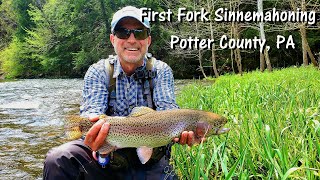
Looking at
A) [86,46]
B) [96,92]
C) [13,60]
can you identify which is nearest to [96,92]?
[96,92]

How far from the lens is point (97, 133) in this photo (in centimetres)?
209

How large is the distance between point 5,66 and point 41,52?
→ 17.4 feet

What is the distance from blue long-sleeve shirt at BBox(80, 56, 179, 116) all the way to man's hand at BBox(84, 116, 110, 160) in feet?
1.75

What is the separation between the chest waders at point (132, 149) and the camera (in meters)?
2.48

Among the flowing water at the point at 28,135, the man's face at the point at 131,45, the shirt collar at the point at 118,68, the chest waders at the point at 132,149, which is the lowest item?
the flowing water at the point at 28,135

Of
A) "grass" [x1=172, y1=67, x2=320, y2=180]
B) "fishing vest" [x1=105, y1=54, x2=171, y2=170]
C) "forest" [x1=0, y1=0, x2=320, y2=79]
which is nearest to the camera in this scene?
"grass" [x1=172, y1=67, x2=320, y2=180]

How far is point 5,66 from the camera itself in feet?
124

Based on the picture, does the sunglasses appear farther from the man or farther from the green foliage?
the green foliage

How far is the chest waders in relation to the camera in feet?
8.14

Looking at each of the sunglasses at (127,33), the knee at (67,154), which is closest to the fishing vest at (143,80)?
the sunglasses at (127,33)

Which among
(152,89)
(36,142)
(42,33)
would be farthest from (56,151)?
(42,33)

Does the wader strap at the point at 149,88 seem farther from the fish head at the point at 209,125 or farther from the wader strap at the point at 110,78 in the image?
the fish head at the point at 209,125

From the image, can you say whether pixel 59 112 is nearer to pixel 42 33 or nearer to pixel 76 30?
pixel 76 30

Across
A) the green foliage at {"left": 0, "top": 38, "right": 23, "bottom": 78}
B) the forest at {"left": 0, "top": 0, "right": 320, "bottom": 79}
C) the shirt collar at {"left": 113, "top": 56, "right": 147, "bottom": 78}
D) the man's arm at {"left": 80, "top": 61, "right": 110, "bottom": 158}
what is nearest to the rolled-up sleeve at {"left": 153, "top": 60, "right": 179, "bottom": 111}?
the shirt collar at {"left": 113, "top": 56, "right": 147, "bottom": 78}
